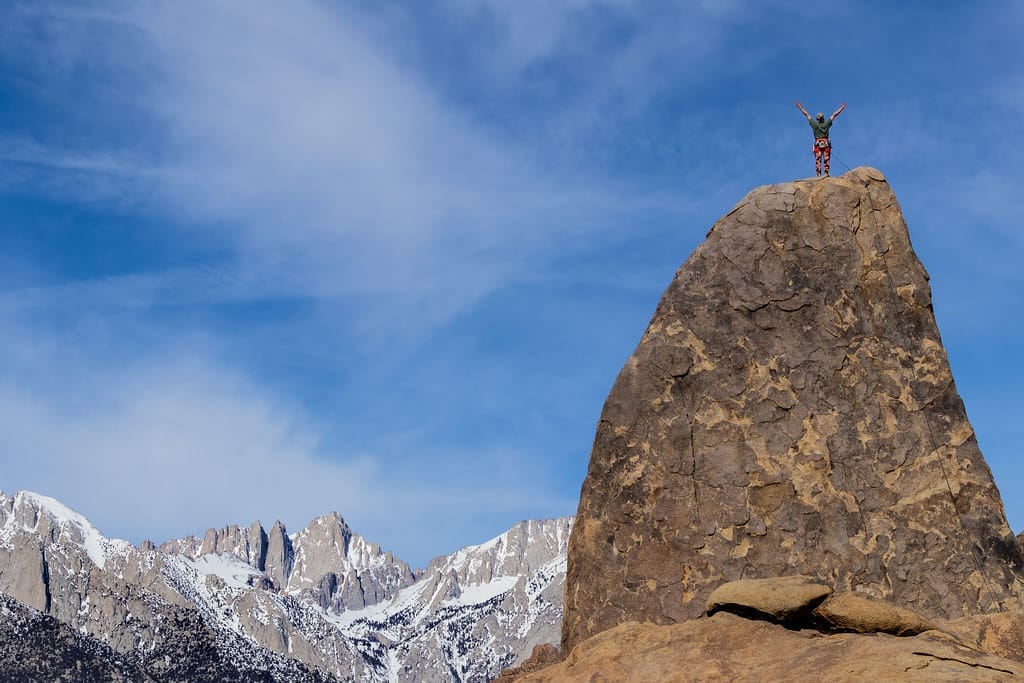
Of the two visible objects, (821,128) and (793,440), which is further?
(821,128)

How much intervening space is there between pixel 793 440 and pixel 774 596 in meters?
2.61

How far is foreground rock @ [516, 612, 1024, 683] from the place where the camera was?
39.0 feet

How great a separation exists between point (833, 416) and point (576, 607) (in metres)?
4.25

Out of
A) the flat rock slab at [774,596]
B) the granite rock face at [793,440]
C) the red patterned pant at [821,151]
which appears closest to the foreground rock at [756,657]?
the flat rock slab at [774,596]

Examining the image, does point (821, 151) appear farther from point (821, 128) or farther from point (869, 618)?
point (869, 618)

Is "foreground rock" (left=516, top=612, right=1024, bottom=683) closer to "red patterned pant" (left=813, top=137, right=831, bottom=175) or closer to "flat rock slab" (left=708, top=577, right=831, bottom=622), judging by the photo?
"flat rock slab" (left=708, top=577, right=831, bottom=622)

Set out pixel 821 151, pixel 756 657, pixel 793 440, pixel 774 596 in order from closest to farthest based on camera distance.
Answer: pixel 756 657
pixel 774 596
pixel 793 440
pixel 821 151

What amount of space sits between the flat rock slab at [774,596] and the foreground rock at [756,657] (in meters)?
0.15

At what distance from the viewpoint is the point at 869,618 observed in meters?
13.1

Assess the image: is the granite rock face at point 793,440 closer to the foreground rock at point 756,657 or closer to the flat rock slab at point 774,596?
the foreground rock at point 756,657

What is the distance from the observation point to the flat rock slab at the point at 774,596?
13.4 metres

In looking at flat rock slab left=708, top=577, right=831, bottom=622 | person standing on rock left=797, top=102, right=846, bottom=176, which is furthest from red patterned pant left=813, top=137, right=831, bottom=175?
flat rock slab left=708, top=577, right=831, bottom=622

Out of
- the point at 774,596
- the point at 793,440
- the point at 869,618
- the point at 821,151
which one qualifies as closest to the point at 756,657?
the point at 774,596

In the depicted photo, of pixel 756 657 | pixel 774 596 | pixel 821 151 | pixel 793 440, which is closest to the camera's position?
pixel 756 657
